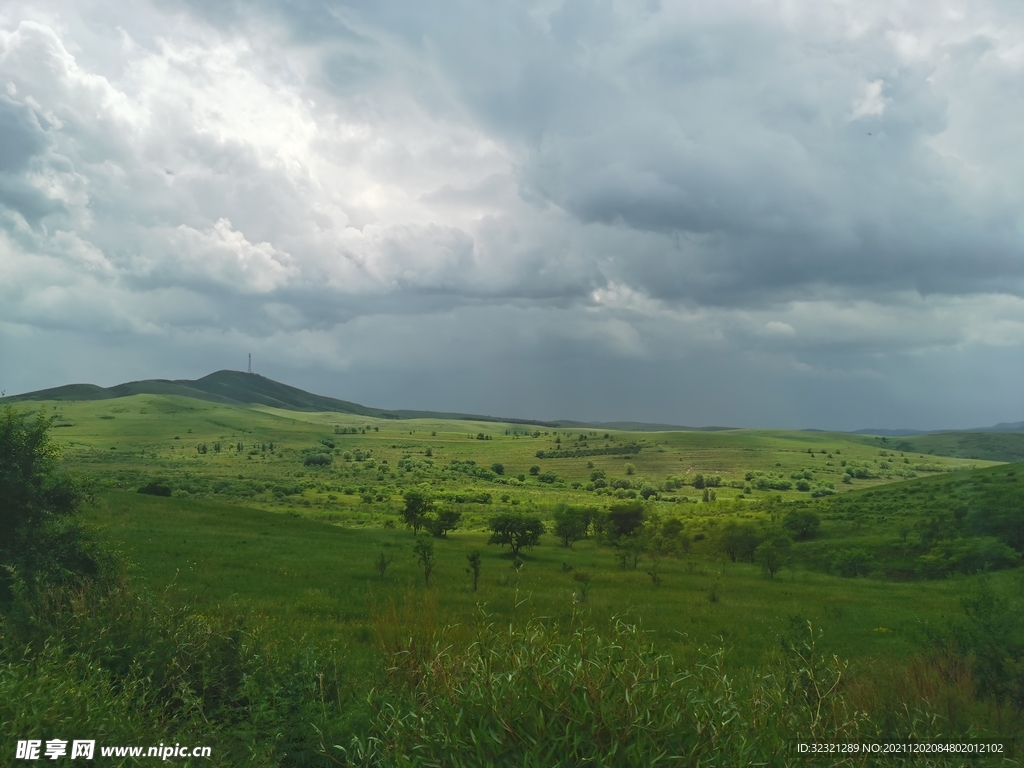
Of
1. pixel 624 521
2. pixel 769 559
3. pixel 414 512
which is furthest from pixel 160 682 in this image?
pixel 624 521

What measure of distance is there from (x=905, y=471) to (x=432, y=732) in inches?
5571

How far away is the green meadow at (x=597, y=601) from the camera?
22.0ft

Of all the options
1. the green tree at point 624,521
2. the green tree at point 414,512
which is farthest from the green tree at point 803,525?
the green tree at point 414,512

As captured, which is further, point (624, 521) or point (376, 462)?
point (376, 462)

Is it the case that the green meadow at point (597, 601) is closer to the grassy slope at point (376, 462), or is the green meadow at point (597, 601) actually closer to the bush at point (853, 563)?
the bush at point (853, 563)

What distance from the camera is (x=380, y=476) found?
116 meters

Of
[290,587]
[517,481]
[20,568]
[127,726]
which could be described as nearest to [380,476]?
[517,481]

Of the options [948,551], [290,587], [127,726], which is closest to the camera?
[127,726]

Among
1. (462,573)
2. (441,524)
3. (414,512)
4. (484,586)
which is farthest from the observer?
(414,512)

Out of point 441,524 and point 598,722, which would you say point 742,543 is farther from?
Result: point 598,722

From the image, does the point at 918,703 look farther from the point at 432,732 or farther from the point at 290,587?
the point at 290,587

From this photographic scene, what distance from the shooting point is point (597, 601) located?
80.3 feet

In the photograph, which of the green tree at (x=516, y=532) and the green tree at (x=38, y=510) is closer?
the green tree at (x=38, y=510)

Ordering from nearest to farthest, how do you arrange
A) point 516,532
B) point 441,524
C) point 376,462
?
1. point 516,532
2. point 441,524
3. point 376,462
